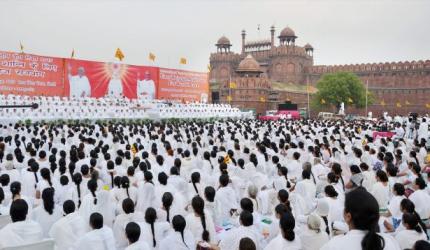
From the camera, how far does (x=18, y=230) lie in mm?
4871

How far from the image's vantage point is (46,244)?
4.32 meters

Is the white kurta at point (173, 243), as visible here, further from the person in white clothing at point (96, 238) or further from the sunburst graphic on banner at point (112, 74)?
the sunburst graphic on banner at point (112, 74)

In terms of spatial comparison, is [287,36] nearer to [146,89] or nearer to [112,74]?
[146,89]

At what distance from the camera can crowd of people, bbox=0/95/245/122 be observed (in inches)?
1063

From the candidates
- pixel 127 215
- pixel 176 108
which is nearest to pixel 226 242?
pixel 127 215

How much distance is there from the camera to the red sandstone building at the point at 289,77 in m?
53.9

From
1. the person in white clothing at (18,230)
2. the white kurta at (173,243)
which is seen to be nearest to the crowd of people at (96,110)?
the person in white clothing at (18,230)

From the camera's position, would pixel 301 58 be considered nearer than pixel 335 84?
No

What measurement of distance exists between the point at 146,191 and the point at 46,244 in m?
3.00

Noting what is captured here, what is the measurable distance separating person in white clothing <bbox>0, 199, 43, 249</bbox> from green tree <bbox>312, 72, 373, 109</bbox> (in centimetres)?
4816

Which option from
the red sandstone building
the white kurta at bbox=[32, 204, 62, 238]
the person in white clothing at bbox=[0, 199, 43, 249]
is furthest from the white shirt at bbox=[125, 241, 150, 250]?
the red sandstone building

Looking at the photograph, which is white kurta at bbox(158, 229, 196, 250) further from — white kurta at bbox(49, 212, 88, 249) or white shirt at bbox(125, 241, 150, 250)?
white kurta at bbox(49, 212, 88, 249)

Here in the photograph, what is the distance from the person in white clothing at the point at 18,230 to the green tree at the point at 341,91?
48158 mm

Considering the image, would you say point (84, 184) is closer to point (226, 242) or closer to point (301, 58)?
point (226, 242)
